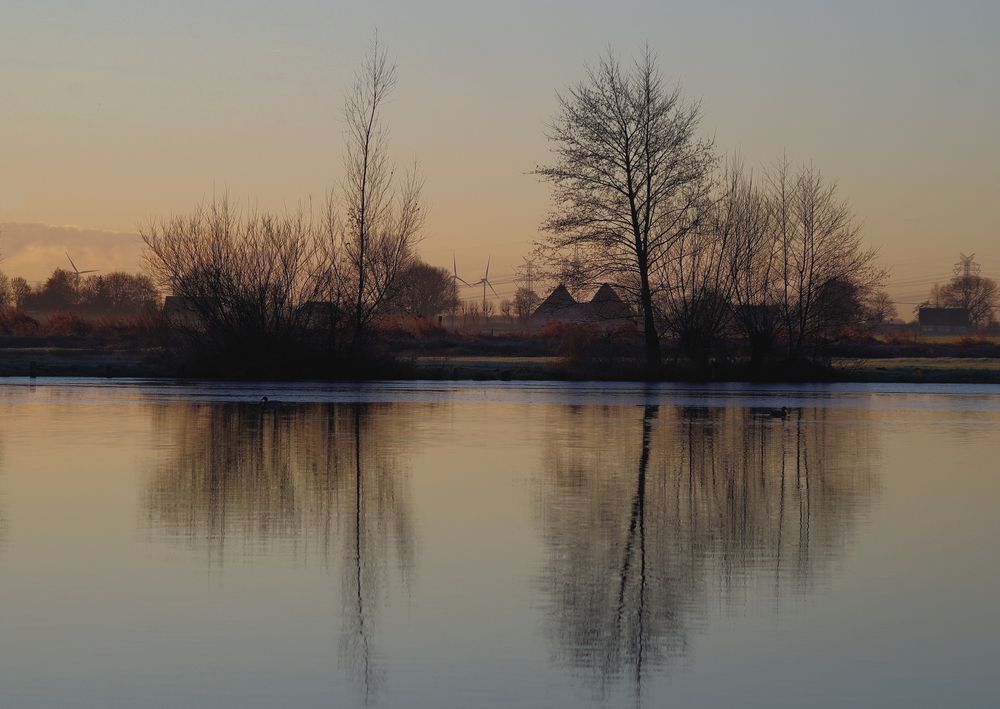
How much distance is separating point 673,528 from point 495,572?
2797mm

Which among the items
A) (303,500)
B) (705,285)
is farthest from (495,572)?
(705,285)

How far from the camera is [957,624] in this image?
31.2 feet

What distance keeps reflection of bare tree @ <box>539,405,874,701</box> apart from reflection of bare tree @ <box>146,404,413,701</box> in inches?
53.9

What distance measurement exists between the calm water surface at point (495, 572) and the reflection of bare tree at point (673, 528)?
0.15 ft

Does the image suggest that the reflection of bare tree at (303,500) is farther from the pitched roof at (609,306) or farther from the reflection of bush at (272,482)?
the pitched roof at (609,306)

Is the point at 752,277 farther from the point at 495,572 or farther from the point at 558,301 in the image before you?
the point at 495,572

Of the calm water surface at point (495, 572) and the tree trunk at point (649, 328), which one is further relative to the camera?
the tree trunk at point (649, 328)

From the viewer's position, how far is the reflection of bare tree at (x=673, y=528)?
9258 millimetres

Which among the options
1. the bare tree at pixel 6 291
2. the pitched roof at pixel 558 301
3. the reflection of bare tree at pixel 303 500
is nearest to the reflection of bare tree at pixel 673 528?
the reflection of bare tree at pixel 303 500

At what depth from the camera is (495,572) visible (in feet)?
37.0

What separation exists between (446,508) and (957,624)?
6494 millimetres

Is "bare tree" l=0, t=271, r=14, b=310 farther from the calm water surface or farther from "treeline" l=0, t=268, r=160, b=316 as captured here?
the calm water surface

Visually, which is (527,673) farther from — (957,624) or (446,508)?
(446,508)

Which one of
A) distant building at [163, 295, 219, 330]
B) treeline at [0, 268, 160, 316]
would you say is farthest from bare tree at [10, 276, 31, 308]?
distant building at [163, 295, 219, 330]
